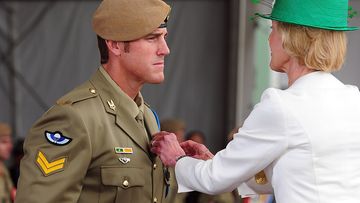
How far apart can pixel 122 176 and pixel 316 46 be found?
763 mm

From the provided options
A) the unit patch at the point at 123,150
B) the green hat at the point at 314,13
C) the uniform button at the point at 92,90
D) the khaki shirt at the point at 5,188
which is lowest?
the khaki shirt at the point at 5,188

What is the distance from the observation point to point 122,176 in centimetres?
269

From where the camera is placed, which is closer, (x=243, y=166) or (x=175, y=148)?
(x=243, y=166)

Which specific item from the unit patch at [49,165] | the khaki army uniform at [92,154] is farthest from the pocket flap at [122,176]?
the unit patch at [49,165]

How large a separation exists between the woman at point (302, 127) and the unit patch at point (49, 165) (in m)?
0.40

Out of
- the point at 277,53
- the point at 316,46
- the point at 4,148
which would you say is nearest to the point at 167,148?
the point at 277,53

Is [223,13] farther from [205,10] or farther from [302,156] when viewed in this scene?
[302,156]

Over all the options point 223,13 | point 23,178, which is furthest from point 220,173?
point 223,13

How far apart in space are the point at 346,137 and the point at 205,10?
6179 mm

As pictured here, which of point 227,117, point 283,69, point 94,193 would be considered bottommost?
point 227,117

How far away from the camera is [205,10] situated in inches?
334

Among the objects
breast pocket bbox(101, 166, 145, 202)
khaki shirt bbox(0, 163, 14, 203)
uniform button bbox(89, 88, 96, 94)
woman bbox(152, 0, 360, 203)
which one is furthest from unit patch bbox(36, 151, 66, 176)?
khaki shirt bbox(0, 163, 14, 203)

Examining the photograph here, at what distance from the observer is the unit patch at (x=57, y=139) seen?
101 inches

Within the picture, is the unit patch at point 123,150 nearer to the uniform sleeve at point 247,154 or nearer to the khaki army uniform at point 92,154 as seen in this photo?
the khaki army uniform at point 92,154
